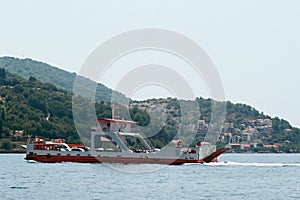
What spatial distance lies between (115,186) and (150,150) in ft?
144

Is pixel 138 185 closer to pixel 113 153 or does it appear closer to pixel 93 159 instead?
pixel 113 153

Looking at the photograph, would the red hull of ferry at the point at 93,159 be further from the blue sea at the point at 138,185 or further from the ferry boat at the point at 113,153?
the blue sea at the point at 138,185

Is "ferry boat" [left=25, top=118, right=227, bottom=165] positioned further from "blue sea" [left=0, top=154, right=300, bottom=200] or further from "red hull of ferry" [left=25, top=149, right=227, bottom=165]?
"blue sea" [left=0, top=154, right=300, bottom=200]

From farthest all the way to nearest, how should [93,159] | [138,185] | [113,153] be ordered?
[93,159]
[113,153]
[138,185]

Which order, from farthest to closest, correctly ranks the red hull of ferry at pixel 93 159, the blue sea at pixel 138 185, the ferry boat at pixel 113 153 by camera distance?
the ferry boat at pixel 113 153 → the red hull of ferry at pixel 93 159 → the blue sea at pixel 138 185

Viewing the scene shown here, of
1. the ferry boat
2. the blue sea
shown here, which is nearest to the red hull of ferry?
the ferry boat

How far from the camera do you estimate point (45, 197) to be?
56938 mm

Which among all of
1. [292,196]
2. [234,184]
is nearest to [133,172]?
[234,184]

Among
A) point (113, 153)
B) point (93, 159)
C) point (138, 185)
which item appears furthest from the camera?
point (93, 159)

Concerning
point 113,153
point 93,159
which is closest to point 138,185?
point 113,153

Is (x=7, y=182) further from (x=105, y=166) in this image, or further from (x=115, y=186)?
(x=105, y=166)

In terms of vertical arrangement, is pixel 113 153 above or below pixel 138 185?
above

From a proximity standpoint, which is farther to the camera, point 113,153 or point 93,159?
point 93,159

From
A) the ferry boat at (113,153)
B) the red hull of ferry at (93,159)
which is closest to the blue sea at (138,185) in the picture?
the red hull of ferry at (93,159)
